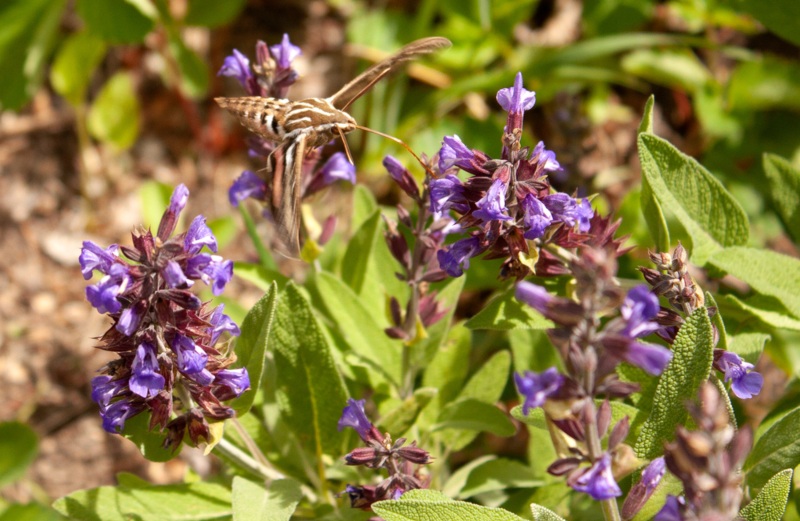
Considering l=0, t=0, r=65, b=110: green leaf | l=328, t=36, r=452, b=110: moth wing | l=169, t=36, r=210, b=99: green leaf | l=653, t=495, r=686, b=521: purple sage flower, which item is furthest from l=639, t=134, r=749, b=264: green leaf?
l=0, t=0, r=65, b=110: green leaf

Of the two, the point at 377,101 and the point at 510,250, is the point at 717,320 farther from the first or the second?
the point at 377,101

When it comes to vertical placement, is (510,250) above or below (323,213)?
above

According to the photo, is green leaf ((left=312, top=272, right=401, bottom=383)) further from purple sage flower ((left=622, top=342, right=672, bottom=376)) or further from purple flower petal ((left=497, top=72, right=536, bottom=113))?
purple sage flower ((left=622, top=342, right=672, bottom=376))

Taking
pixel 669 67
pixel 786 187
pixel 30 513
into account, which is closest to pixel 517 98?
pixel 786 187

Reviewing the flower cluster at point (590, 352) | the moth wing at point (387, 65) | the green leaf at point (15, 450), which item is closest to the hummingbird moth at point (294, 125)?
the moth wing at point (387, 65)

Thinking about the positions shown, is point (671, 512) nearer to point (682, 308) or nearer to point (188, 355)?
point (682, 308)

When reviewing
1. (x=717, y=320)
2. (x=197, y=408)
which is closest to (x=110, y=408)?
(x=197, y=408)
